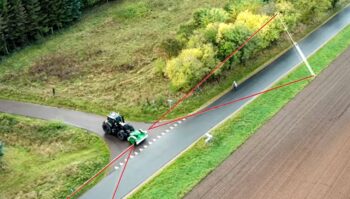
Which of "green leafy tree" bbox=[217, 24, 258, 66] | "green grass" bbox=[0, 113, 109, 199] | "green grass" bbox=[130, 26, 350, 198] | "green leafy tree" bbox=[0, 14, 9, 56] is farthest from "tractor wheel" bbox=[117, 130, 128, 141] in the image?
"green leafy tree" bbox=[0, 14, 9, 56]

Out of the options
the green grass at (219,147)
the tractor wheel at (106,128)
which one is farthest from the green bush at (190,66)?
the tractor wheel at (106,128)

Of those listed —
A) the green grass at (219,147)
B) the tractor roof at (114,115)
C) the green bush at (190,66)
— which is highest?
the green bush at (190,66)

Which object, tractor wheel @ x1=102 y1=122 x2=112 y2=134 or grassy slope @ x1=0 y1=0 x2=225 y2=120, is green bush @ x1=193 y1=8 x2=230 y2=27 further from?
tractor wheel @ x1=102 y1=122 x2=112 y2=134

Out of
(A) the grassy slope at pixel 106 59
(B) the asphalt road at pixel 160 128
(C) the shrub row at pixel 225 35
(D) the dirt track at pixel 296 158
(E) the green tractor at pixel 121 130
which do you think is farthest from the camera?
(A) the grassy slope at pixel 106 59

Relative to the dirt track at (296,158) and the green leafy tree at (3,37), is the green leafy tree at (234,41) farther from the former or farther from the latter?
the green leafy tree at (3,37)

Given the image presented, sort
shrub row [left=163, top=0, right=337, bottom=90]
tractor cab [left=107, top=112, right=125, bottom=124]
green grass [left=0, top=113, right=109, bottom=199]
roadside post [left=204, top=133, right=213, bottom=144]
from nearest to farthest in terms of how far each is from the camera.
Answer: green grass [left=0, top=113, right=109, bottom=199] → roadside post [left=204, top=133, right=213, bottom=144] → tractor cab [left=107, top=112, right=125, bottom=124] → shrub row [left=163, top=0, right=337, bottom=90]

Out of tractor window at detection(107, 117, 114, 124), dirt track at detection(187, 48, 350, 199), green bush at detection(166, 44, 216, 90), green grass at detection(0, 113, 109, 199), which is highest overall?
green bush at detection(166, 44, 216, 90)

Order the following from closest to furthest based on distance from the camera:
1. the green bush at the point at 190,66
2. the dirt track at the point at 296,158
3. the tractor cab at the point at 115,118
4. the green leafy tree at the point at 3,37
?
the dirt track at the point at 296,158 < the tractor cab at the point at 115,118 < the green bush at the point at 190,66 < the green leafy tree at the point at 3,37

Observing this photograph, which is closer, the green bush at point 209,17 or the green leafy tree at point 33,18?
the green bush at point 209,17
